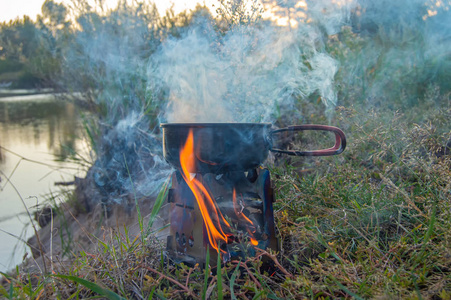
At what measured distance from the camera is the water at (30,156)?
4.03 metres

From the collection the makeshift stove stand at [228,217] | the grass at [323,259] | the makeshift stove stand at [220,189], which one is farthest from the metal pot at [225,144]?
the grass at [323,259]

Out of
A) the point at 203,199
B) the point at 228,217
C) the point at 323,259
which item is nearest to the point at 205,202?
the point at 203,199

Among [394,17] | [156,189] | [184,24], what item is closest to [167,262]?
[156,189]

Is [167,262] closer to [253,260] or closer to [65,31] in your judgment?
[253,260]

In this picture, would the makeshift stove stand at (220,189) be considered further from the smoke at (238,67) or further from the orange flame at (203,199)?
the smoke at (238,67)

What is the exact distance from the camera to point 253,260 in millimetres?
1687

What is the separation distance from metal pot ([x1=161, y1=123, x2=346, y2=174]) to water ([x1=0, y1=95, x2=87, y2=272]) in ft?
5.39

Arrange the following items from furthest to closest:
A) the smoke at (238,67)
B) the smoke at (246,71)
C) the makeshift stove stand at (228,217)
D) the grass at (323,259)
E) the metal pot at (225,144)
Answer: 1. the smoke at (238,67)
2. the smoke at (246,71)
3. the makeshift stove stand at (228,217)
4. the metal pot at (225,144)
5. the grass at (323,259)

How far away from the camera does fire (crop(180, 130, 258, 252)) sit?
5.87 ft

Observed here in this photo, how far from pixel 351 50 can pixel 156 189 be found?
2.83 meters

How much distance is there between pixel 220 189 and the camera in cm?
200

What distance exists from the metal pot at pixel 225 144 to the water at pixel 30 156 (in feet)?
5.39

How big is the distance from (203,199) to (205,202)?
2 centimetres

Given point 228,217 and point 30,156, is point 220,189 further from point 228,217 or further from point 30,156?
point 30,156
